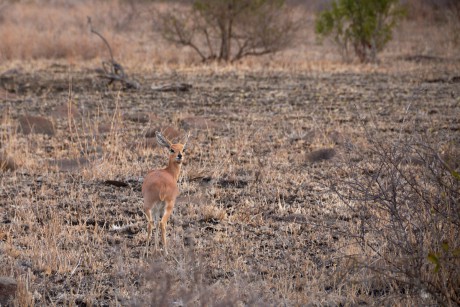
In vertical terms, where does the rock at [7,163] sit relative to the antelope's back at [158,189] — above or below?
below

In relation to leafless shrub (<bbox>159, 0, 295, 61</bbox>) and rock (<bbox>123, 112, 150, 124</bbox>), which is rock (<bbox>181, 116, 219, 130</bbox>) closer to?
rock (<bbox>123, 112, 150, 124</bbox>)

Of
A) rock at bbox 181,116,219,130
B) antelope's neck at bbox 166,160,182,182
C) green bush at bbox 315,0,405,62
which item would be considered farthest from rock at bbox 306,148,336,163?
green bush at bbox 315,0,405,62

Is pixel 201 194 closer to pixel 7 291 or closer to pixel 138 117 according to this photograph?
pixel 7 291

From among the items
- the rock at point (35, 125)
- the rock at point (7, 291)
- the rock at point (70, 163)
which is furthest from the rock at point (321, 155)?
the rock at point (7, 291)

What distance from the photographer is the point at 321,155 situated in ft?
27.0

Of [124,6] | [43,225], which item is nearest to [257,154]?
[43,225]

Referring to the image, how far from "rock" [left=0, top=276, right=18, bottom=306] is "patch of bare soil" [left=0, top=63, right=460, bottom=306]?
4.8 inches

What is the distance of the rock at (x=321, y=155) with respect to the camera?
26.9 feet

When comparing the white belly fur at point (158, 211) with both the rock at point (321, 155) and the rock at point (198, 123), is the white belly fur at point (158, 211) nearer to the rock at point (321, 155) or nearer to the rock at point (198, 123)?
the rock at point (321, 155)

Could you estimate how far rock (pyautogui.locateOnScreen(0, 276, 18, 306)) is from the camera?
4.23 m

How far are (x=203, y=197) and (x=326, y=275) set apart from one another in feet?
6.45

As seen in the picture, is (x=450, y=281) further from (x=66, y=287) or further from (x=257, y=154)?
(x=257, y=154)

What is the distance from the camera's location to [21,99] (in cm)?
1242

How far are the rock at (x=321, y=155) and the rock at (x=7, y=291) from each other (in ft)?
14.8
